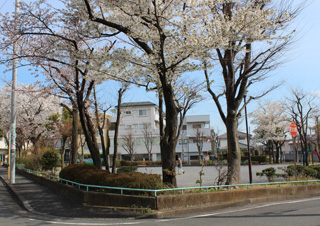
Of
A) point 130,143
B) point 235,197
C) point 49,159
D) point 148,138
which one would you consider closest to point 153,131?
point 148,138

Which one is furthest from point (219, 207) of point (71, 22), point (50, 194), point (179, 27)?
point (71, 22)

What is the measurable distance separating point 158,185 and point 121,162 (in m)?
36.7

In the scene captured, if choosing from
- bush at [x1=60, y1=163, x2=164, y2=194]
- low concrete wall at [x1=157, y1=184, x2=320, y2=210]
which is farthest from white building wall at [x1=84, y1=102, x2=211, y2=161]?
bush at [x1=60, y1=163, x2=164, y2=194]

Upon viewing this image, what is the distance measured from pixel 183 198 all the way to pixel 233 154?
13.9ft

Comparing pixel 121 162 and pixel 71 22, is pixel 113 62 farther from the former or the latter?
pixel 121 162

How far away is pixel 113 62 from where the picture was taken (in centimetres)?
945

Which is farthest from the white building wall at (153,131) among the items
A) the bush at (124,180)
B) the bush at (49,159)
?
the bush at (124,180)

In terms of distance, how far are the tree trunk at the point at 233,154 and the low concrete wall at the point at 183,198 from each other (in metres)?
1.20

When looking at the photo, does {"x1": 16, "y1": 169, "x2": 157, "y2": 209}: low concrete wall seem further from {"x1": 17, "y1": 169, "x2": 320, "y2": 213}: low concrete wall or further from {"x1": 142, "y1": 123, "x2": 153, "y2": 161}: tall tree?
{"x1": 142, "y1": 123, "x2": 153, "y2": 161}: tall tree

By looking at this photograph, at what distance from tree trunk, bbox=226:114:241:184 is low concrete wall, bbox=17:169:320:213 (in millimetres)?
1198

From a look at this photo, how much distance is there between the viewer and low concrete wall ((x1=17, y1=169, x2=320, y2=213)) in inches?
310

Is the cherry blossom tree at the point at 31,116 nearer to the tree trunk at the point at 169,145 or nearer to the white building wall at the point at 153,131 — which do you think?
the white building wall at the point at 153,131

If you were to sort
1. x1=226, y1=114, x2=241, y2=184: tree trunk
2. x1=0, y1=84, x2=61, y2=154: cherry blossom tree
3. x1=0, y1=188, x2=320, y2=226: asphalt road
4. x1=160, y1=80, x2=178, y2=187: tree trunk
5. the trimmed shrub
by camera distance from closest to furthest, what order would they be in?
1. x1=0, y1=188, x2=320, y2=226: asphalt road
2. x1=160, y1=80, x2=178, y2=187: tree trunk
3. the trimmed shrub
4. x1=226, y1=114, x2=241, y2=184: tree trunk
5. x1=0, y1=84, x2=61, y2=154: cherry blossom tree

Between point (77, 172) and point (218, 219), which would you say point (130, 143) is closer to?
point (77, 172)
